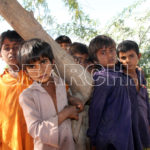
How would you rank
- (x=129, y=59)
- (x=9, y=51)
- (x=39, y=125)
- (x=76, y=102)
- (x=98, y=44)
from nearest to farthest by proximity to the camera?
(x=39, y=125) → (x=76, y=102) → (x=9, y=51) → (x=98, y=44) → (x=129, y=59)

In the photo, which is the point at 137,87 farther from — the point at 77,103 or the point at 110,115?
the point at 77,103

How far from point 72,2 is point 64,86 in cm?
195

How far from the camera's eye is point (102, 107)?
4.69ft

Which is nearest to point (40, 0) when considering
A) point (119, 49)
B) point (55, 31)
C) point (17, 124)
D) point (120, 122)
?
point (55, 31)

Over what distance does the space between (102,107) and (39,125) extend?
1.57 feet

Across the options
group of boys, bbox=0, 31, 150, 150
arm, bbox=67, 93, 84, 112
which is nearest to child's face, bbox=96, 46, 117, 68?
group of boys, bbox=0, 31, 150, 150

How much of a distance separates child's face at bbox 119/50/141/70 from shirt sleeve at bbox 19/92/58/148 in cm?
100

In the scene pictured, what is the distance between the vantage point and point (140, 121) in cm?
178

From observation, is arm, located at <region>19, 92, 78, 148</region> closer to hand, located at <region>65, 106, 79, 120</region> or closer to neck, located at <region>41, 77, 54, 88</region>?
hand, located at <region>65, 106, 79, 120</region>

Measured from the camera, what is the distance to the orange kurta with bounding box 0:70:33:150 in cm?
145

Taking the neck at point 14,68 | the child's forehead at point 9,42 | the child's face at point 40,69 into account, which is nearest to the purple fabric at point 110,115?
the child's face at point 40,69

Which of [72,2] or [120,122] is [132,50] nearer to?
[120,122]

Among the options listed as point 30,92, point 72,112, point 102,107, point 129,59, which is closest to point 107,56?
point 129,59

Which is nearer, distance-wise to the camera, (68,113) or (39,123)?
(39,123)
